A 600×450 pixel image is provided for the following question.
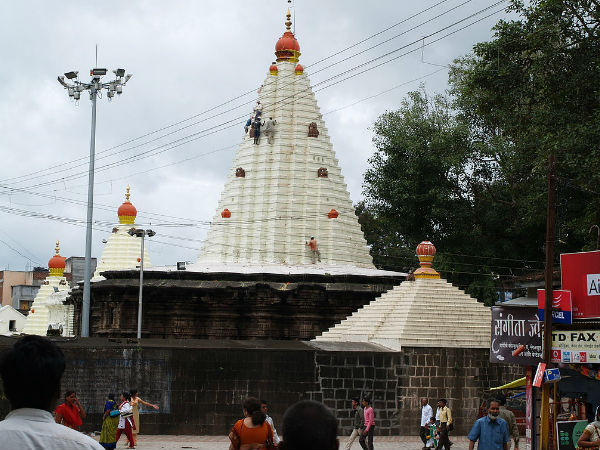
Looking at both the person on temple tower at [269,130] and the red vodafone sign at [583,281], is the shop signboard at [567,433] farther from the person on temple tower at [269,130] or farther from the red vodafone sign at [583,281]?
the person on temple tower at [269,130]

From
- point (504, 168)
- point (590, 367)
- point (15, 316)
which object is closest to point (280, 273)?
point (504, 168)

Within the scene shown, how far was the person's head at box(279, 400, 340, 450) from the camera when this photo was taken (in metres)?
4.32

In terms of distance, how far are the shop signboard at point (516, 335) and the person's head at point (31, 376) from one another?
13301 mm

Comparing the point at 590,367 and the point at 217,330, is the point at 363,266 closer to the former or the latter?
the point at 217,330

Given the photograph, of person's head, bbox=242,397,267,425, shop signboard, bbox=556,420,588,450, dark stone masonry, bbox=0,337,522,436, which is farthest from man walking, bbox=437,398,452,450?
person's head, bbox=242,397,267,425

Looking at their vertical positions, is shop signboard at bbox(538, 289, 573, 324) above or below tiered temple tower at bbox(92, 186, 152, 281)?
below

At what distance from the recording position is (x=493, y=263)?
1581 inches

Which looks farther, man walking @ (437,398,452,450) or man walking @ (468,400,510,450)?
man walking @ (437,398,452,450)

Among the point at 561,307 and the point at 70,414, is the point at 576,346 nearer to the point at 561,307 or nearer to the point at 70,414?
the point at 561,307

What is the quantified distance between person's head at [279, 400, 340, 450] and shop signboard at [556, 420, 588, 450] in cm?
1064

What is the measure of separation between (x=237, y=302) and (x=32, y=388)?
30141 millimetres

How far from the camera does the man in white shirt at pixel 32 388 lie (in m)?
4.05

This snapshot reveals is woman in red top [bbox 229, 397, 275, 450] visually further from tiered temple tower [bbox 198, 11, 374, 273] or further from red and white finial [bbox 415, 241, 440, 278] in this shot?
tiered temple tower [bbox 198, 11, 374, 273]

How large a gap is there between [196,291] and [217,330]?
5.44ft
